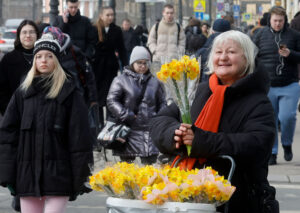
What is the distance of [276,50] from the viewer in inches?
450

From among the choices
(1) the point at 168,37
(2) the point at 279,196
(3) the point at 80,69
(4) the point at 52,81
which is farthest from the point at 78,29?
(4) the point at 52,81

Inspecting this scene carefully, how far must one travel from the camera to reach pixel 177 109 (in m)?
4.77

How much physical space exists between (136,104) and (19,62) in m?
1.56

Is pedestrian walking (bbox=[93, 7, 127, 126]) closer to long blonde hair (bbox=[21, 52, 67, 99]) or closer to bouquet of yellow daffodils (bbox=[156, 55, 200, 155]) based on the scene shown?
long blonde hair (bbox=[21, 52, 67, 99])

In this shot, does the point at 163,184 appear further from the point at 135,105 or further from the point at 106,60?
the point at 106,60

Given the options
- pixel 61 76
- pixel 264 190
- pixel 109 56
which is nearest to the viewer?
pixel 264 190

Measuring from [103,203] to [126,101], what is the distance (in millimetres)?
1258

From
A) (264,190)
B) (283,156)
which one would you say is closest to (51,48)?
(264,190)

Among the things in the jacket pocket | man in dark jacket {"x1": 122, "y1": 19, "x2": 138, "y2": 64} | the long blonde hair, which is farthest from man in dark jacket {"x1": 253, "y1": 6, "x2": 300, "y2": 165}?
man in dark jacket {"x1": 122, "y1": 19, "x2": 138, "y2": 64}

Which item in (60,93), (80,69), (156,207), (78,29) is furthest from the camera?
(78,29)

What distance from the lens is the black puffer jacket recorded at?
11.4 metres

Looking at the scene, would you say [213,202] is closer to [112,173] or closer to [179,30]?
[112,173]

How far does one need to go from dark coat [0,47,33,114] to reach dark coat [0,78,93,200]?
7.92 ft

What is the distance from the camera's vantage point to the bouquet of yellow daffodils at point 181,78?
4.41 meters
